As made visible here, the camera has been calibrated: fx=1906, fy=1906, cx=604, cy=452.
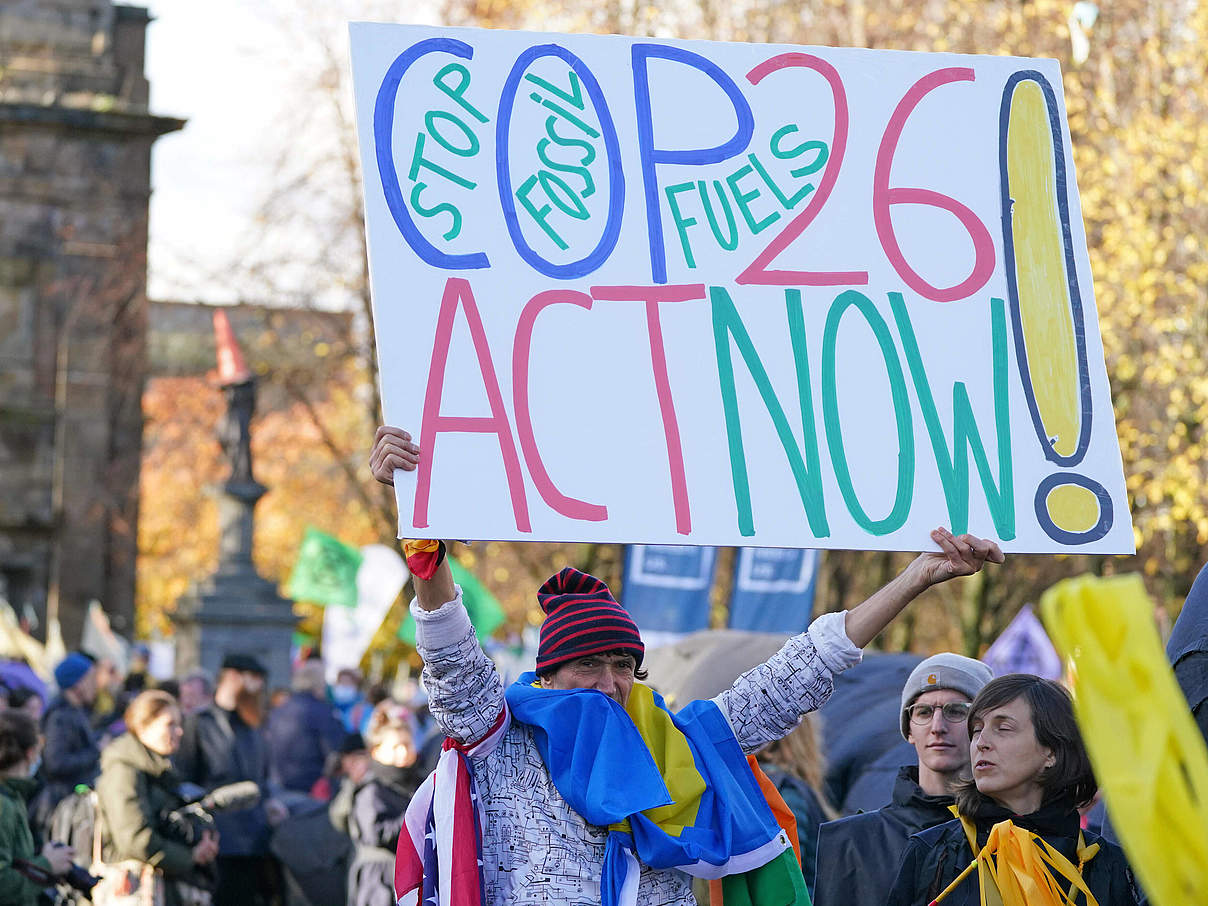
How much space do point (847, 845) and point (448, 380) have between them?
1.67 m

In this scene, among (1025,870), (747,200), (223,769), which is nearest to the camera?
(1025,870)

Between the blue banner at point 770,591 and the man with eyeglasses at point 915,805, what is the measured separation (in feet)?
36.8

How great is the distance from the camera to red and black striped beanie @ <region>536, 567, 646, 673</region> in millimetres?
3846

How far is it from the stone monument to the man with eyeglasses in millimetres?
15095

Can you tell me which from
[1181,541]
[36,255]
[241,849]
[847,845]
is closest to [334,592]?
[1181,541]

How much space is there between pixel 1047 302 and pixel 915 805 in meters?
1.29

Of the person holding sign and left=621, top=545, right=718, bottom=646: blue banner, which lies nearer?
the person holding sign

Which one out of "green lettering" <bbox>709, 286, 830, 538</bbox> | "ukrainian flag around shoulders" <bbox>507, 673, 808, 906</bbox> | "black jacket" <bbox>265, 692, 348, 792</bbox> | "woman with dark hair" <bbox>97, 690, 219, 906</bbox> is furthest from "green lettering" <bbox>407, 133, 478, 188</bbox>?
"black jacket" <bbox>265, 692, 348, 792</bbox>

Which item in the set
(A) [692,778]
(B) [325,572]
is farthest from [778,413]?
(B) [325,572]

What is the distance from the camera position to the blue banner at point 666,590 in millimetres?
15742

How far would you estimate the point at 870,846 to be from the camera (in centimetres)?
466

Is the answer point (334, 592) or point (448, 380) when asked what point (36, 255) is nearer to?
point (334, 592)

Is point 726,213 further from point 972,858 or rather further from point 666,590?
point 666,590

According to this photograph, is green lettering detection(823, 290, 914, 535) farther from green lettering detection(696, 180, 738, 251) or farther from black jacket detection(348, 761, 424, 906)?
black jacket detection(348, 761, 424, 906)
